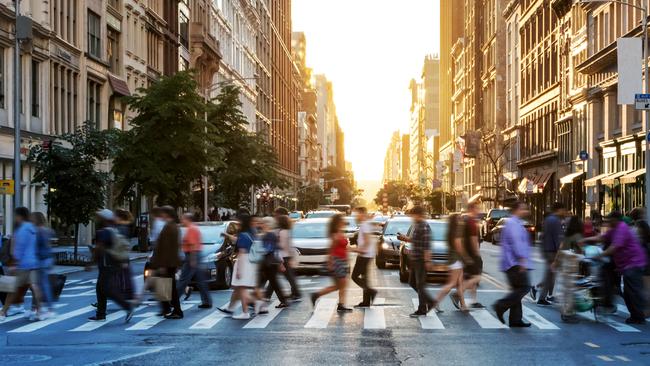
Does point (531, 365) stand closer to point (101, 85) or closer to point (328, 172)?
point (101, 85)

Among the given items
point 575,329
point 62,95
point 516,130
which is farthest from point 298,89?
point 575,329

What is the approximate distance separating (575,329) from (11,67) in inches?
1103

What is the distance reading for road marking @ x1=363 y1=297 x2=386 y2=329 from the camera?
1477cm

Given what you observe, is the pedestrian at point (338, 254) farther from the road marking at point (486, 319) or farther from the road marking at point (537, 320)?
the road marking at point (537, 320)

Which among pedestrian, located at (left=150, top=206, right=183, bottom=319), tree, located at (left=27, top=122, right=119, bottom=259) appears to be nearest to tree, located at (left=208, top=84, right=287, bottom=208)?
tree, located at (left=27, top=122, right=119, bottom=259)

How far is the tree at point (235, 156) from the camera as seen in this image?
51.7 meters

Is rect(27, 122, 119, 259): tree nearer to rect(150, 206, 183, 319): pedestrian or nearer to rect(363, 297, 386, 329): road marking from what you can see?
rect(363, 297, 386, 329): road marking

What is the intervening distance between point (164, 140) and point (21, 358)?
2816 cm

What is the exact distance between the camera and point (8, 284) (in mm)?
16094

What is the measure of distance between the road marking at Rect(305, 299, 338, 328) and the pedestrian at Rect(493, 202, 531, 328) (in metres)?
2.83

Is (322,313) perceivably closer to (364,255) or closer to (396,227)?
(364,255)

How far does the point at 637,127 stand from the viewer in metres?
43.1

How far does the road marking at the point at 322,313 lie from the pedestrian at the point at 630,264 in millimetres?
4684

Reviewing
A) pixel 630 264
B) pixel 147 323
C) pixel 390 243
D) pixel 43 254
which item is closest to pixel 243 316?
pixel 147 323
